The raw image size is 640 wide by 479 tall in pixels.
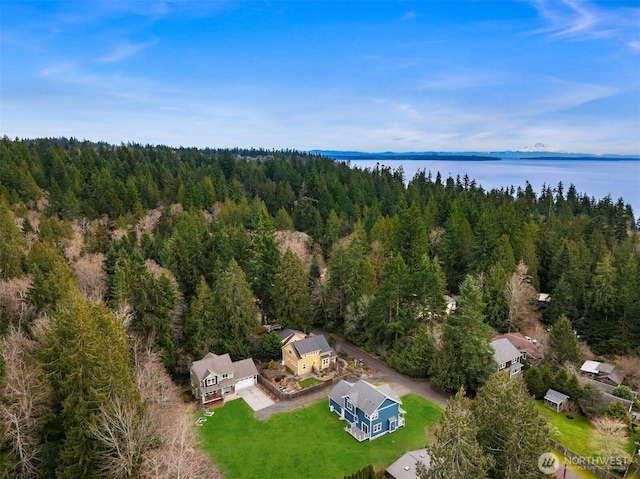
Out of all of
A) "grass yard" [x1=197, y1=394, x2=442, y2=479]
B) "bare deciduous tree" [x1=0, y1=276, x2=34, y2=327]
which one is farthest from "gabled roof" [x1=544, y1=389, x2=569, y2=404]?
"bare deciduous tree" [x1=0, y1=276, x2=34, y2=327]

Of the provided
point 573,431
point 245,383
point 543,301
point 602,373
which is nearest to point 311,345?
point 245,383

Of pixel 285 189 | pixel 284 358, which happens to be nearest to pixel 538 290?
pixel 284 358

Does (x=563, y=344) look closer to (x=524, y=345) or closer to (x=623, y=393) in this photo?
(x=524, y=345)

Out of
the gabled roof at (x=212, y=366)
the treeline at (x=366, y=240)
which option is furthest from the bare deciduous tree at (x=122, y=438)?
the treeline at (x=366, y=240)

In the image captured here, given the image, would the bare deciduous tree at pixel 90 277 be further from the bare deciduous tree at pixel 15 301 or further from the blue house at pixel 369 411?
the blue house at pixel 369 411

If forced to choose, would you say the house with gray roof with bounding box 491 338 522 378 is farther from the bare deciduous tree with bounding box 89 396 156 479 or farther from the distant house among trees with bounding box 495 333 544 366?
the bare deciduous tree with bounding box 89 396 156 479

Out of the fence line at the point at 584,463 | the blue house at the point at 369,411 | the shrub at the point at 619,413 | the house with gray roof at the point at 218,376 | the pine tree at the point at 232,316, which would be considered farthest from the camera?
the pine tree at the point at 232,316
